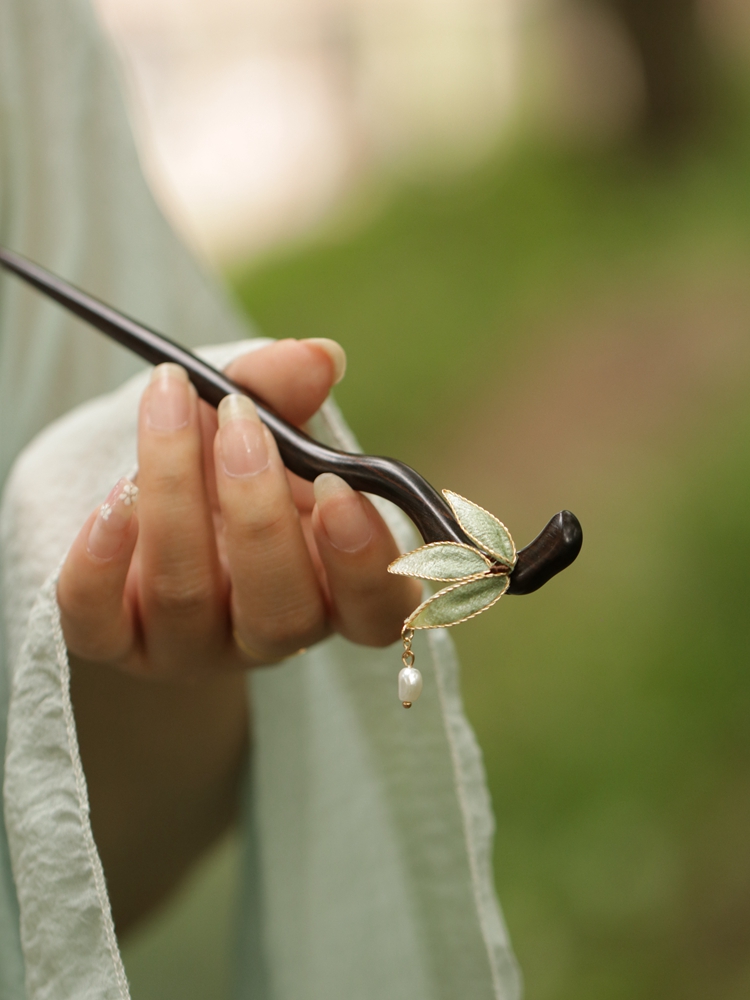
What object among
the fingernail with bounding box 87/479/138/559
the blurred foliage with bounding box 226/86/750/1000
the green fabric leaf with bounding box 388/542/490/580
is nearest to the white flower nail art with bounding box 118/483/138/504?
the fingernail with bounding box 87/479/138/559

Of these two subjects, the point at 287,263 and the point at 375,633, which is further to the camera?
the point at 287,263

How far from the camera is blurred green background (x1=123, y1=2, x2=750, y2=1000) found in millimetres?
848

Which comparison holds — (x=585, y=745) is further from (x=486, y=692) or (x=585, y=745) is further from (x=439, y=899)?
(x=439, y=899)

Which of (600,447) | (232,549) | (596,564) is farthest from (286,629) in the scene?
(600,447)

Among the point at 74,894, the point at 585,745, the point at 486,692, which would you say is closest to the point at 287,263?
the point at 486,692

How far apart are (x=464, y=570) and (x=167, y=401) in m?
0.14

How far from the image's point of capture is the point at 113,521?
31 centimetres

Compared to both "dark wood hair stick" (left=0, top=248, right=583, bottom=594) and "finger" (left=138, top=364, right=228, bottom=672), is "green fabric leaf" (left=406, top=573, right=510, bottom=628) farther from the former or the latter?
"finger" (left=138, top=364, right=228, bottom=672)

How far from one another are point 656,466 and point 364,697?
92 cm

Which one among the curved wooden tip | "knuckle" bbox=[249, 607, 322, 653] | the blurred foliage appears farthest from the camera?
the blurred foliage

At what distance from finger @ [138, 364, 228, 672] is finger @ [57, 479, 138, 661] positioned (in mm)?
10

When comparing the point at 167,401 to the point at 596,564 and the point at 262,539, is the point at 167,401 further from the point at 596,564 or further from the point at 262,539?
the point at 596,564

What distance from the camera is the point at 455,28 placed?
2.90 metres

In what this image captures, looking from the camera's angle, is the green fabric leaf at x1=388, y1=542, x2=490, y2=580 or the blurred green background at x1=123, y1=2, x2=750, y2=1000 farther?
the blurred green background at x1=123, y1=2, x2=750, y2=1000
